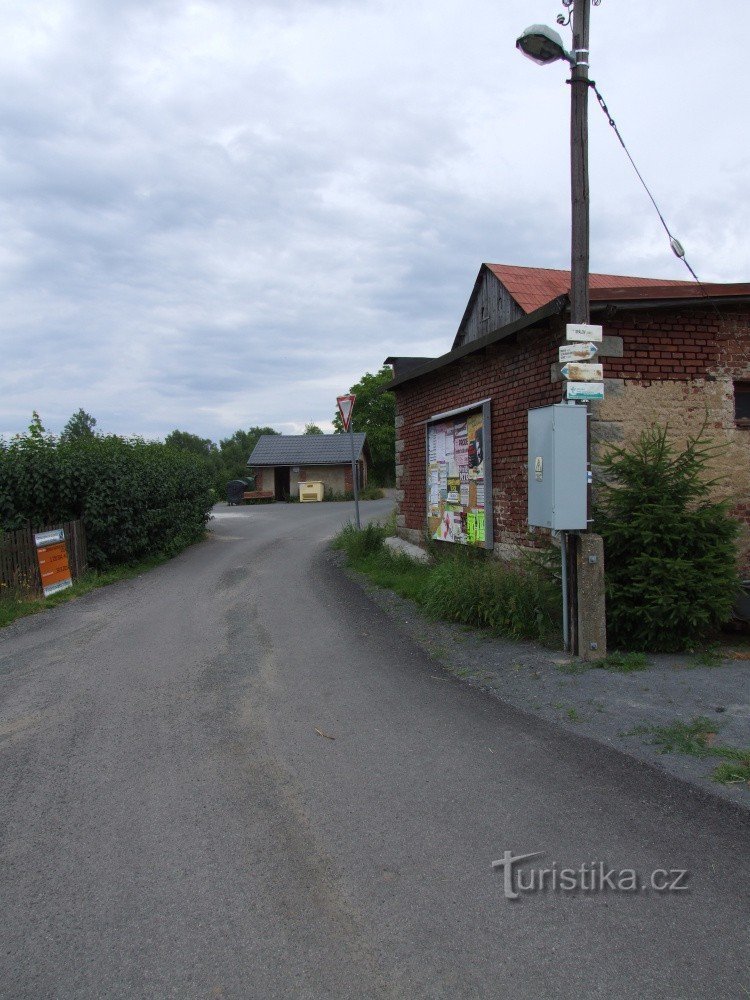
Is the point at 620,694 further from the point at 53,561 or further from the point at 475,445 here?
the point at 53,561

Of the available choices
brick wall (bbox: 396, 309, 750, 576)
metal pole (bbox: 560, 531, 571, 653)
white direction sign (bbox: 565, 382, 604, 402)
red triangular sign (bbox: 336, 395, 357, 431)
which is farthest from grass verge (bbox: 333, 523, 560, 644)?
red triangular sign (bbox: 336, 395, 357, 431)

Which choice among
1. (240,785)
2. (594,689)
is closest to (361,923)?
(240,785)

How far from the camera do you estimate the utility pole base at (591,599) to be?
6.56 m

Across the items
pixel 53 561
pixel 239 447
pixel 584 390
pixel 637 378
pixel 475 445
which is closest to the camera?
pixel 584 390

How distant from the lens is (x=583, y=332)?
658 cm

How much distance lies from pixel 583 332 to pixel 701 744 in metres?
3.67

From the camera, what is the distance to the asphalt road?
2.65 metres

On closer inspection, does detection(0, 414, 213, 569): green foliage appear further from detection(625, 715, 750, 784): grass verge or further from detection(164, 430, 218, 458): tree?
detection(164, 430, 218, 458): tree

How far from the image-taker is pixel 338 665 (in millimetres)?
7066

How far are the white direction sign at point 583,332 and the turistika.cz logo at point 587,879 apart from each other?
15.1 feet

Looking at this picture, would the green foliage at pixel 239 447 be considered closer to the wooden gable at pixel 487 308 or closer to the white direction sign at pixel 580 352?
the wooden gable at pixel 487 308

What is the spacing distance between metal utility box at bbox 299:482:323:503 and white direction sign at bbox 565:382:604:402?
107ft

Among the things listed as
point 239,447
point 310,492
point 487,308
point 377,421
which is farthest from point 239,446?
point 487,308

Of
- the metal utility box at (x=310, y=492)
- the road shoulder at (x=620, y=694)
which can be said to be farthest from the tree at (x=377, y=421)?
the road shoulder at (x=620, y=694)
